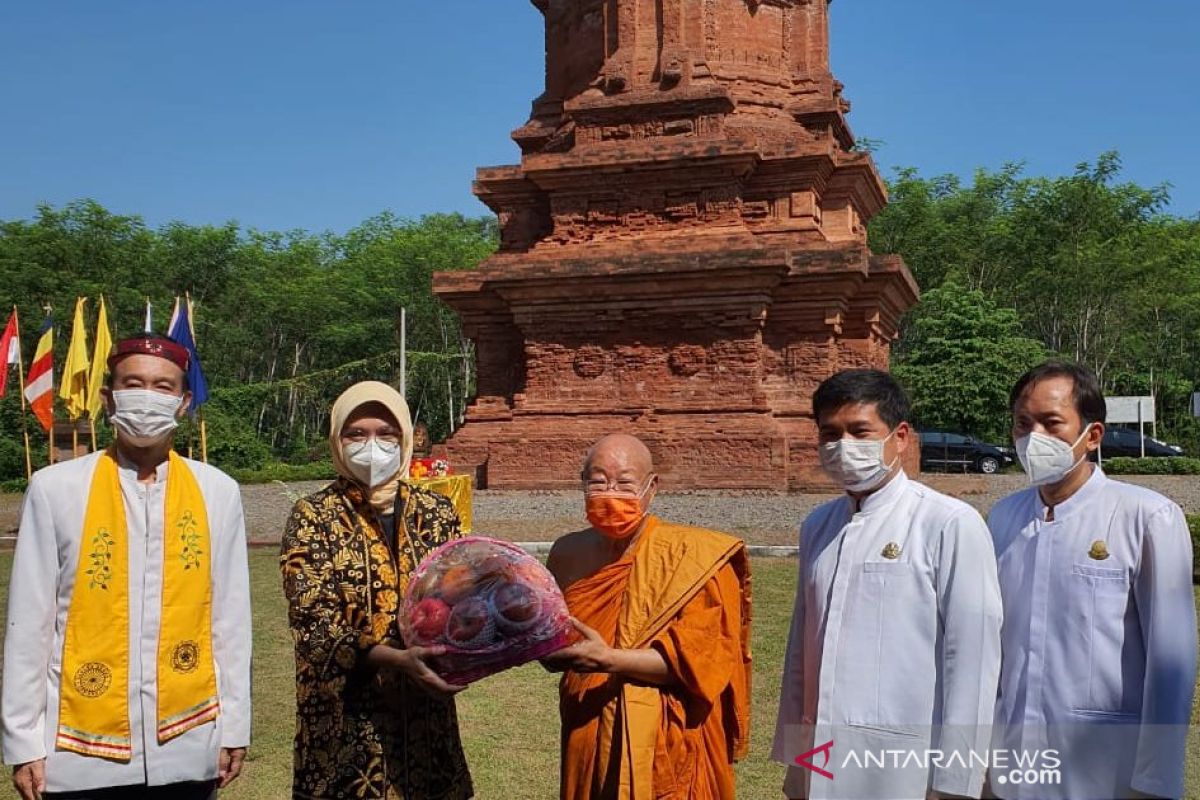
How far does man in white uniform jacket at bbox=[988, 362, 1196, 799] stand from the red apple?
61.3 inches

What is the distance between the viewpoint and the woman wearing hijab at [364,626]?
3.04 m

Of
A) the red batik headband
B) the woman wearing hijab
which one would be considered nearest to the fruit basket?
the woman wearing hijab

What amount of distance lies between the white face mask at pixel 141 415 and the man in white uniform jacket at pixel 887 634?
191 cm

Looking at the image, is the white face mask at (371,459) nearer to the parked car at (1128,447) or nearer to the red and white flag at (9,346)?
the red and white flag at (9,346)

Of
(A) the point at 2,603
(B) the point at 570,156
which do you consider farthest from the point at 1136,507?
(B) the point at 570,156

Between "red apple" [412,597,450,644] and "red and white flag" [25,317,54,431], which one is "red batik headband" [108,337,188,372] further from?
"red and white flag" [25,317,54,431]

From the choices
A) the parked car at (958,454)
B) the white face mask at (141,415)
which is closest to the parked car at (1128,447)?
the parked car at (958,454)

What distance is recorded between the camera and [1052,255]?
38.0 meters

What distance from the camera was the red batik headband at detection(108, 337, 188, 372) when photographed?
3086 millimetres

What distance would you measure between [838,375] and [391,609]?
4.90ft

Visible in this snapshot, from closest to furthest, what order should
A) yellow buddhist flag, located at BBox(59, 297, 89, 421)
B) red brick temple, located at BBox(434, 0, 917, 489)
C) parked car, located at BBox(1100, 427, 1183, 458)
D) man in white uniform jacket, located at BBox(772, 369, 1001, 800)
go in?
man in white uniform jacket, located at BBox(772, 369, 1001, 800) → red brick temple, located at BBox(434, 0, 917, 489) → yellow buddhist flag, located at BBox(59, 297, 89, 421) → parked car, located at BBox(1100, 427, 1183, 458)

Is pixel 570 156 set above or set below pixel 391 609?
above

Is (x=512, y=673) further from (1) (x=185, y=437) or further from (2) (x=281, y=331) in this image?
(2) (x=281, y=331)

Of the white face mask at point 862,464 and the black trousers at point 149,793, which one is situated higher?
the white face mask at point 862,464
